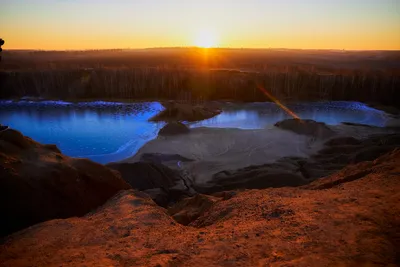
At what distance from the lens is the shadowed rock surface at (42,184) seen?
548 centimetres

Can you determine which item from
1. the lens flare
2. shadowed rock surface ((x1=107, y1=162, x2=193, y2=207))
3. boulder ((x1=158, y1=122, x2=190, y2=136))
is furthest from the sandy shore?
the lens flare

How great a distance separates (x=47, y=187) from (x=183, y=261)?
3.82 m

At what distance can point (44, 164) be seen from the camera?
648cm

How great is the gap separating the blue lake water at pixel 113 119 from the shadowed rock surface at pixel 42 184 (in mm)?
6769

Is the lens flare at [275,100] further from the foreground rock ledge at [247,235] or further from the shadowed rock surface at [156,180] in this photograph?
the foreground rock ledge at [247,235]

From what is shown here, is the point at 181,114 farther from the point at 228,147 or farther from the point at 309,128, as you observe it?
the point at 309,128

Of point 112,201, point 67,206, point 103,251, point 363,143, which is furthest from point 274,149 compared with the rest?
point 103,251

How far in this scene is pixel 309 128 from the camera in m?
17.2

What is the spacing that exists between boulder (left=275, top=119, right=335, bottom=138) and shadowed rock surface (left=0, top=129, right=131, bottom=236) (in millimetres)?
12341

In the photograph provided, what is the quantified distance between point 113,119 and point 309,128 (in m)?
13.9

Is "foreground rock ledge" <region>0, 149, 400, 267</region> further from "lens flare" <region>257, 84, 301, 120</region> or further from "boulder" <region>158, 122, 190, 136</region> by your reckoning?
"lens flare" <region>257, 84, 301, 120</region>

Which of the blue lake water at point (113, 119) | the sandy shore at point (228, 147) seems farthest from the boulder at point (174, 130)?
the blue lake water at point (113, 119)

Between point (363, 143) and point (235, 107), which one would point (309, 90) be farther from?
point (363, 143)

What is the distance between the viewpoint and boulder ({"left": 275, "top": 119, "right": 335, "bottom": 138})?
16.6 m
